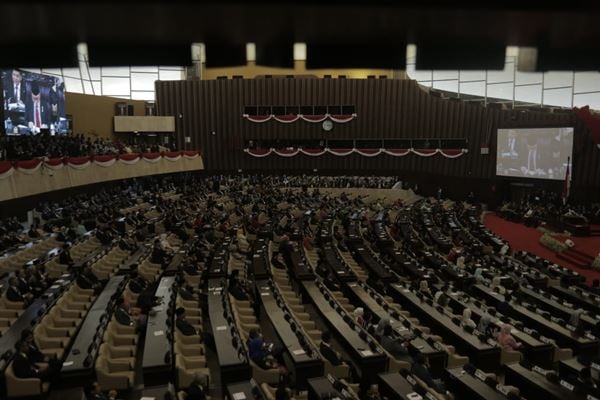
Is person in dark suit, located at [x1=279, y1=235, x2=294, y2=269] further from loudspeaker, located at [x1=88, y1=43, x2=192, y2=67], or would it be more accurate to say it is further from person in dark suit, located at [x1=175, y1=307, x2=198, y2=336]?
loudspeaker, located at [x1=88, y1=43, x2=192, y2=67]

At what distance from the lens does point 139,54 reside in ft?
6.95

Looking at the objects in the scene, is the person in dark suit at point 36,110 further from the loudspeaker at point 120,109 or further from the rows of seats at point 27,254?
the rows of seats at point 27,254

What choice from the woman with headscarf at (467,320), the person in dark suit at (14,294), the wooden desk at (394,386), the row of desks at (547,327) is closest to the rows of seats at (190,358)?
the wooden desk at (394,386)

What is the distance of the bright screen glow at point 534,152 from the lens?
86.1 ft

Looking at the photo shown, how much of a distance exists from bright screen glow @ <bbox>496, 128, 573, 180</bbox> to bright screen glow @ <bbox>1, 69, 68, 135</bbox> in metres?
26.6

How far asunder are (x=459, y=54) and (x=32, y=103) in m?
25.2

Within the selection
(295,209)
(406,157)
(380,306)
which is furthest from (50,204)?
(406,157)

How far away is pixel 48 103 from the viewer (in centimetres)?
2439

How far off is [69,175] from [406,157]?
80.1ft

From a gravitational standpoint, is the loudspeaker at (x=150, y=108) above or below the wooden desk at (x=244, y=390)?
above

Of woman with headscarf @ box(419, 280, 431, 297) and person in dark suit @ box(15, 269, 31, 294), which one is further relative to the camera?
woman with headscarf @ box(419, 280, 431, 297)

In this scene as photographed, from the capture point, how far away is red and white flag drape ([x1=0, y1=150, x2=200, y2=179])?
16169 millimetres

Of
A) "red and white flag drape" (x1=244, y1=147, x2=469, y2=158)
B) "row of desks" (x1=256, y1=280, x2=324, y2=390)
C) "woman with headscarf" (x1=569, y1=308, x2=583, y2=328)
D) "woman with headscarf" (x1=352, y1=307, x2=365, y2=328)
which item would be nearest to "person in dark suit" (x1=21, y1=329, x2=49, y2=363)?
"row of desks" (x1=256, y1=280, x2=324, y2=390)

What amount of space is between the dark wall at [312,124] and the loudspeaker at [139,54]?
34.7m
